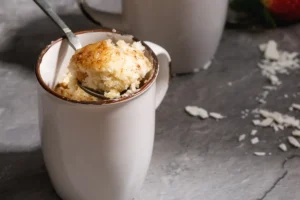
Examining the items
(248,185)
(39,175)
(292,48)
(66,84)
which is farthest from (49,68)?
(292,48)

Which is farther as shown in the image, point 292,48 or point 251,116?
point 292,48

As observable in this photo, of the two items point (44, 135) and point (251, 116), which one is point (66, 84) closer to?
point (44, 135)

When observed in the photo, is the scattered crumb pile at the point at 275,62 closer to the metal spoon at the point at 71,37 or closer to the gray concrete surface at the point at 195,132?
the gray concrete surface at the point at 195,132

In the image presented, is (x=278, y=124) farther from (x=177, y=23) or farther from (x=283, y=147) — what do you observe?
(x=177, y=23)

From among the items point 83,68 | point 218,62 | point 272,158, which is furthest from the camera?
point 218,62

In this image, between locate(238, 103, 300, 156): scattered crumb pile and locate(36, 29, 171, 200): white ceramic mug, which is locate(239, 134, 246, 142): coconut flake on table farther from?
locate(36, 29, 171, 200): white ceramic mug

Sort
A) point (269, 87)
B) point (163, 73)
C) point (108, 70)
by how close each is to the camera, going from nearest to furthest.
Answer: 1. point (108, 70)
2. point (163, 73)
3. point (269, 87)

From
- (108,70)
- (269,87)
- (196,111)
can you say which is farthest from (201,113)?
(108,70)
